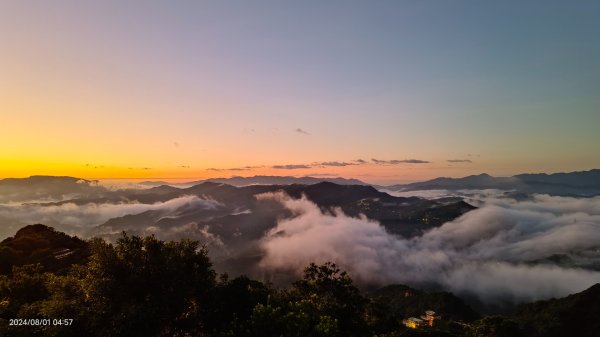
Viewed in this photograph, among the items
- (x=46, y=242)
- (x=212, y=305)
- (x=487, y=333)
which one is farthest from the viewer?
(x=46, y=242)

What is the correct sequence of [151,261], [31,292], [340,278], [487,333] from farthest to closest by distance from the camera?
[487,333]
[340,278]
[31,292]
[151,261]

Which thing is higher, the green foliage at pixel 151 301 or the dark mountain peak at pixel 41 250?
the green foliage at pixel 151 301

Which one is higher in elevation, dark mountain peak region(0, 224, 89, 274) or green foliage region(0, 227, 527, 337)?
green foliage region(0, 227, 527, 337)

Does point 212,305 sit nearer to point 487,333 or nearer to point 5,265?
point 5,265

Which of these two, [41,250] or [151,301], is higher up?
[151,301]

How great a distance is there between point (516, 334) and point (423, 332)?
39726 millimetres

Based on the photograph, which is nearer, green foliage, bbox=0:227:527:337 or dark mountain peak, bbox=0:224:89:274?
green foliage, bbox=0:227:527:337

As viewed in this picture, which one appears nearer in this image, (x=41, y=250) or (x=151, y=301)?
(x=151, y=301)

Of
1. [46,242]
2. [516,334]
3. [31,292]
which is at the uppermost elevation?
[31,292]

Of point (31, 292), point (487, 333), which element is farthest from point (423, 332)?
point (31, 292)

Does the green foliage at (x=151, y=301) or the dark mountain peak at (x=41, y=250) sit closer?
the green foliage at (x=151, y=301)

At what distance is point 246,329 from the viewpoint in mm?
30719

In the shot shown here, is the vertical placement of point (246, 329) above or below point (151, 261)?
below

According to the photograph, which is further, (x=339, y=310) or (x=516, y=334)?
(x=516, y=334)
